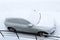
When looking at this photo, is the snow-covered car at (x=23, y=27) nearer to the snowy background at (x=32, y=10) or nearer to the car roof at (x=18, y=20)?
the car roof at (x=18, y=20)

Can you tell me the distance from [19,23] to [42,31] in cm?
117

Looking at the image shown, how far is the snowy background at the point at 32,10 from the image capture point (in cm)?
685

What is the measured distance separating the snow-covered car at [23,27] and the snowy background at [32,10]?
0.22 m

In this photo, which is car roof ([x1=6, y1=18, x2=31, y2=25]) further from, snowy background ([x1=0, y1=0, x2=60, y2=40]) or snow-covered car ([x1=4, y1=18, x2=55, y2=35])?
snowy background ([x1=0, y1=0, x2=60, y2=40])

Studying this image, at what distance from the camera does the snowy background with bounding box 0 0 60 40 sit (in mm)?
6850

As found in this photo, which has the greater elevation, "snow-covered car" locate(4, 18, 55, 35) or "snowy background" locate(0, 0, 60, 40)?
"snowy background" locate(0, 0, 60, 40)

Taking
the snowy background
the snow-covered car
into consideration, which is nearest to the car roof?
the snow-covered car

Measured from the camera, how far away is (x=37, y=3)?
332 inches

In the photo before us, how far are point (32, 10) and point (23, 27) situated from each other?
134 centimetres

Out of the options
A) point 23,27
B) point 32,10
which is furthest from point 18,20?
point 32,10

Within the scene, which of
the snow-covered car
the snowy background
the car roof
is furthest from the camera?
the snowy background

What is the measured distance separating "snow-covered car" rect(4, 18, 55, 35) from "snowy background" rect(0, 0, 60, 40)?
0.22 meters

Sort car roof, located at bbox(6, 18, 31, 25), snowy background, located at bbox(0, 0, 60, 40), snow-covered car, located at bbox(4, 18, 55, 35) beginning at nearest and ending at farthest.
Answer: snow-covered car, located at bbox(4, 18, 55, 35), car roof, located at bbox(6, 18, 31, 25), snowy background, located at bbox(0, 0, 60, 40)

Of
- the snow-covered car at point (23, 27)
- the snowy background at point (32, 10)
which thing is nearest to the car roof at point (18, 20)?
the snow-covered car at point (23, 27)
